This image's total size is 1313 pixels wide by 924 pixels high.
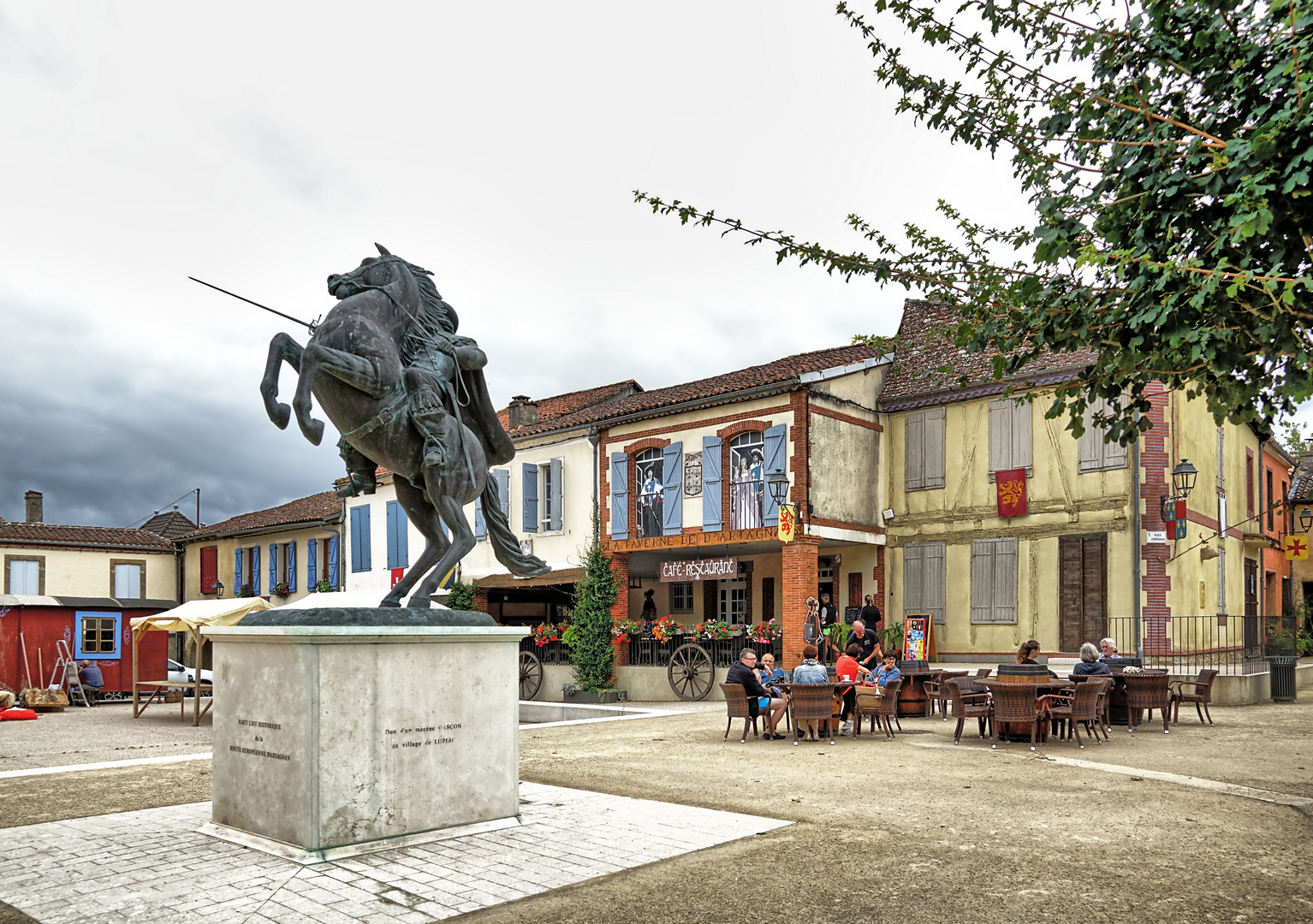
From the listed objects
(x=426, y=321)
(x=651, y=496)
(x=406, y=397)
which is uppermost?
(x=426, y=321)

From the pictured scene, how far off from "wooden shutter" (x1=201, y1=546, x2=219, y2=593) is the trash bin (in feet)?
96.1

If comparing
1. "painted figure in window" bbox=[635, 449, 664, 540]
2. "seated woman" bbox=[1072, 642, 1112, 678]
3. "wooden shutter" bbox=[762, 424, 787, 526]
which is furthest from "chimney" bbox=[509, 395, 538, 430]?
"seated woman" bbox=[1072, 642, 1112, 678]

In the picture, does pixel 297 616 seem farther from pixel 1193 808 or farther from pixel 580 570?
pixel 580 570

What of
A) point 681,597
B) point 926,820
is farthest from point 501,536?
point 681,597

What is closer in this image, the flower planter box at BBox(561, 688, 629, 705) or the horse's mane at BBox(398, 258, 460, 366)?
the horse's mane at BBox(398, 258, 460, 366)

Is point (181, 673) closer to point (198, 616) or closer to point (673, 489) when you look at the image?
point (198, 616)

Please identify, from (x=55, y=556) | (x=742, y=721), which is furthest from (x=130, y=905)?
(x=55, y=556)

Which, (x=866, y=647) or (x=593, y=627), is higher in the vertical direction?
(x=866, y=647)

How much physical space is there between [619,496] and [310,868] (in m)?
16.1

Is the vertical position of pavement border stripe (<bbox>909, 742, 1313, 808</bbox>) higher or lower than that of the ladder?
higher

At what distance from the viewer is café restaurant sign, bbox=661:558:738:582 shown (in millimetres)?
19109

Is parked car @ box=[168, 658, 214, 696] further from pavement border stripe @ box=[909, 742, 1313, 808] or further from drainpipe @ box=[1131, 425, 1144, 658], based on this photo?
drainpipe @ box=[1131, 425, 1144, 658]

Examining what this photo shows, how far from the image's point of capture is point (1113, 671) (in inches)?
491

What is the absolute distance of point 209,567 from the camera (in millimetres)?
34031
